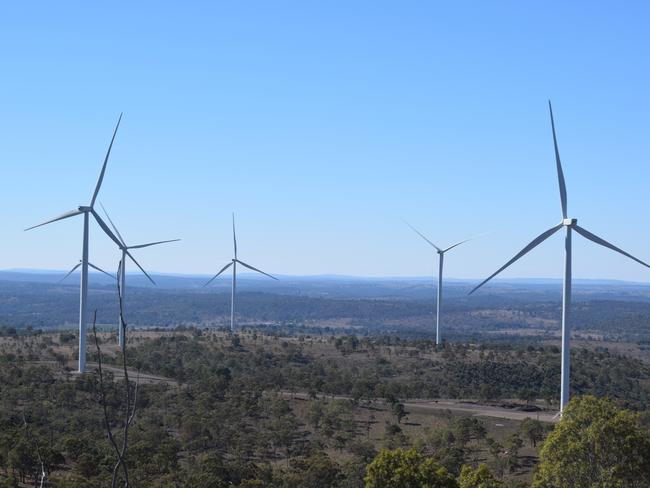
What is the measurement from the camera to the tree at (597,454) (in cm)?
2919

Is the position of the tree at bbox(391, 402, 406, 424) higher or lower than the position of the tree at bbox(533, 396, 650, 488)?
lower

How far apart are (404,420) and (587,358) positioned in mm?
52372

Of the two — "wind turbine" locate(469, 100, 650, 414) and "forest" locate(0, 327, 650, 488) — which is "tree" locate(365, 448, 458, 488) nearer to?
"forest" locate(0, 327, 650, 488)

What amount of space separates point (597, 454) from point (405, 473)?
7412 mm

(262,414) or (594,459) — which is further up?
(594,459)

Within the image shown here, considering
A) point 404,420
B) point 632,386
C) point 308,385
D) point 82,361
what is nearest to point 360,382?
point 308,385

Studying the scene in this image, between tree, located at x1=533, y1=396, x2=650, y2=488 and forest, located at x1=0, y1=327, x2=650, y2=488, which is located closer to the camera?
tree, located at x1=533, y1=396, x2=650, y2=488

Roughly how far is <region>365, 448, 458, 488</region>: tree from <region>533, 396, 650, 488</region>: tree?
4169 mm

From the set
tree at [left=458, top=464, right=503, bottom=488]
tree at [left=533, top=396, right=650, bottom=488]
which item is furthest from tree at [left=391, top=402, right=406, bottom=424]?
tree at [left=533, top=396, right=650, bottom=488]

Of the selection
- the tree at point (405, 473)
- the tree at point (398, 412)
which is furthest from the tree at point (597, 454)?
the tree at point (398, 412)

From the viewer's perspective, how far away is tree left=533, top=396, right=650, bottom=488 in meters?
29.2

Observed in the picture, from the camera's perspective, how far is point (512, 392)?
91312mm

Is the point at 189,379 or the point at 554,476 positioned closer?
the point at 554,476

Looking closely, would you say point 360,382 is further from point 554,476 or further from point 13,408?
point 554,476
